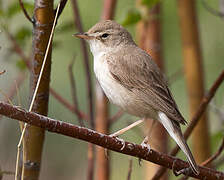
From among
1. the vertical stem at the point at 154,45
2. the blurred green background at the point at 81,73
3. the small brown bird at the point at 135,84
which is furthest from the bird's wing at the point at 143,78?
the blurred green background at the point at 81,73

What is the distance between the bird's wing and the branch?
1028 millimetres

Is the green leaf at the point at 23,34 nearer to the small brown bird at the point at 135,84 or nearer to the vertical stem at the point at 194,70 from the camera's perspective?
the small brown bird at the point at 135,84

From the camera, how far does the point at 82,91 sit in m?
6.84

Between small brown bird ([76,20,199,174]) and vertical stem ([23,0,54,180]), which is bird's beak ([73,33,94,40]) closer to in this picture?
small brown bird ([76,20,199,174])

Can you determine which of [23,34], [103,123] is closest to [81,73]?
[23,34]

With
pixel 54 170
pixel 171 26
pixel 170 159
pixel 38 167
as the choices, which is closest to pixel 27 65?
pixel 38 167

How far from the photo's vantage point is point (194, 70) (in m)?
3.43

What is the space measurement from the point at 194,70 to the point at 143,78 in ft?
1.40

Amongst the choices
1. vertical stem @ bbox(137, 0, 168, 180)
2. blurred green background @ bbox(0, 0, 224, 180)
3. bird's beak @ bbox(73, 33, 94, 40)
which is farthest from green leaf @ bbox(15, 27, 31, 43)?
blurred green background @ bbox(0, 0, 224, 180)

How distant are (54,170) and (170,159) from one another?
382 cm

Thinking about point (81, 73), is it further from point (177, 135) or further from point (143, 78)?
point (177, 135)

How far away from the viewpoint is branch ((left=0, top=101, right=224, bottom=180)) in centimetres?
179

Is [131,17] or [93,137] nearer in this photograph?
[93,137]

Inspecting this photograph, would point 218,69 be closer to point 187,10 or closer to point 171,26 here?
point 171,26
